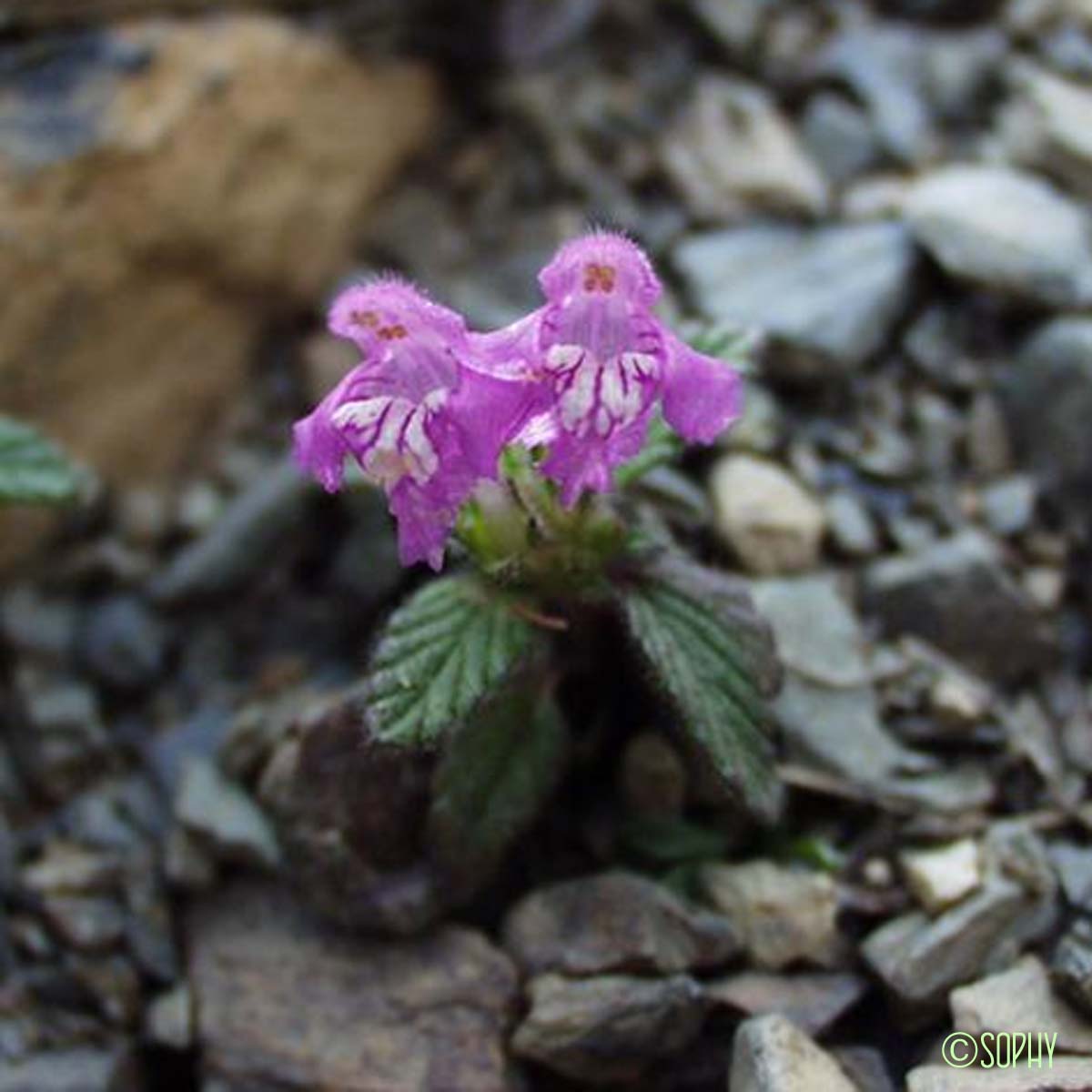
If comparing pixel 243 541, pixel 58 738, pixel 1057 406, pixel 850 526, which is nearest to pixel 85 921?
pixel 58 738

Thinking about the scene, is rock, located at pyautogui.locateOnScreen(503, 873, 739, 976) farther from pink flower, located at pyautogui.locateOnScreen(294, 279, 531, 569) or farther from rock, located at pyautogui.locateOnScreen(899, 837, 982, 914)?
pink flower, located at pyautogui.locateOnScreen(294, 279, 531, 569)

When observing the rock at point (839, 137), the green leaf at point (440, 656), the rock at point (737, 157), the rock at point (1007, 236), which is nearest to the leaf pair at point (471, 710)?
the green leaf at point (440, 656)

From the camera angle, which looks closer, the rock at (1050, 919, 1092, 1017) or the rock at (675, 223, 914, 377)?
the rock at (1050, 919, 1092, 1017)

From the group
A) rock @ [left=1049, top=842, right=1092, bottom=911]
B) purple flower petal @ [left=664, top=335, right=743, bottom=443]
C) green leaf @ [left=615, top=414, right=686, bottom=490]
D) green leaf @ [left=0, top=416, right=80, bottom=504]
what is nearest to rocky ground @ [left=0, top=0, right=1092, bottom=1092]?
rock @ [left=1049, top=842, right=1092, bottom=911]

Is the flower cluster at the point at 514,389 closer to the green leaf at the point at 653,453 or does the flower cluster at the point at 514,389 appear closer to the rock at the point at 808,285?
the green leaf at the point at 653,453

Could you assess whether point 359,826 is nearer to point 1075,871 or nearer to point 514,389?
point 514,389

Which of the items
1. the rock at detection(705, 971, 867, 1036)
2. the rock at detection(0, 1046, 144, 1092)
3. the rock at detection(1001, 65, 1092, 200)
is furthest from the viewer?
the rock at detection(1001, 65, 1092, 200)
